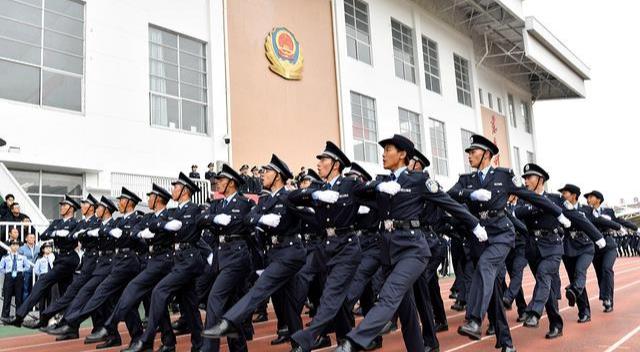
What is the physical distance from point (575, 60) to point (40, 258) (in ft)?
114

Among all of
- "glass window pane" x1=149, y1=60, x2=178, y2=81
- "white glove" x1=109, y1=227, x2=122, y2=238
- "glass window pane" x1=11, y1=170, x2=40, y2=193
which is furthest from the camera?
"glass window pane" x1=149, y1=60, x2=178, y2=81

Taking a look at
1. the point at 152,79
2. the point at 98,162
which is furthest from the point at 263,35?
the point at 98,162

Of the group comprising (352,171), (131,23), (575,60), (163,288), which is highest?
(575,60)

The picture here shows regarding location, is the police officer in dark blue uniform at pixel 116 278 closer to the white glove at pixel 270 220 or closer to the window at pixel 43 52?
the white glove at pixel 270 220

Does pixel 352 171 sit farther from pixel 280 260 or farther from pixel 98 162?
pixel 98 162

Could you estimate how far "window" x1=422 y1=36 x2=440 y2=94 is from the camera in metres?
28.1

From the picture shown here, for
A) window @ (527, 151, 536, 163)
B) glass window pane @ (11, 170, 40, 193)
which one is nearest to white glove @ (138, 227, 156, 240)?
glass window pane @ (11, 170, 40, 193)

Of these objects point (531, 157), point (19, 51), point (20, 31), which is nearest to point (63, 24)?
point (20, 31)

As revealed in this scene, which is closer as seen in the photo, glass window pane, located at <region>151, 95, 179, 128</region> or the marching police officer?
the marching police officer

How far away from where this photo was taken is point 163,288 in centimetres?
601

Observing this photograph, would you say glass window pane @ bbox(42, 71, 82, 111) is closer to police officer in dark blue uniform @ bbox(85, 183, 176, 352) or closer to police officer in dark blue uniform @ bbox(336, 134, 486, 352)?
police officer in dark blue uniform @ bbox(85, 183, 176, 352)

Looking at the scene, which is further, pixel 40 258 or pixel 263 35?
pixel 263 35

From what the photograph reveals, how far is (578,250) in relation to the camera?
8.06 metres

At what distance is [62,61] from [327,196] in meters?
11.2
